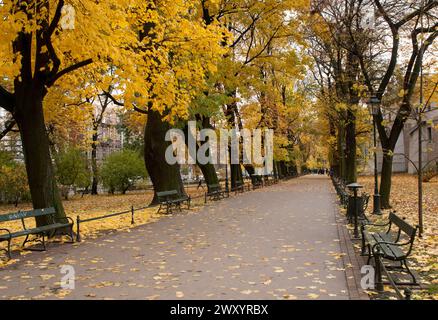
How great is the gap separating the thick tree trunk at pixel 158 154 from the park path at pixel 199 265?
7.45m

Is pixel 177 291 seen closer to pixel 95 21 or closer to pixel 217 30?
pixel 95 21

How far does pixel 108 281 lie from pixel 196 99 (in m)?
16.8

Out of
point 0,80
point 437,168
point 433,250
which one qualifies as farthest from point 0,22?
point 437,168

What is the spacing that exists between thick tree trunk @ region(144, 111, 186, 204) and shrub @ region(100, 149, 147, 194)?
18206 mm

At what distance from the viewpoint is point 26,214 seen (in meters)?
10.1

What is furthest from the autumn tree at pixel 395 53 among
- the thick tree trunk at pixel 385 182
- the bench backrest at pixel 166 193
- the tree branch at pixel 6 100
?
the tree branch at pixel 6 100

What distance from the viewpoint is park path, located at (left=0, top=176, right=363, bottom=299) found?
251 inches

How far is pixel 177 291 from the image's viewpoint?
20.9 feet

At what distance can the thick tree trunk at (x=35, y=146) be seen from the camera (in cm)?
1134

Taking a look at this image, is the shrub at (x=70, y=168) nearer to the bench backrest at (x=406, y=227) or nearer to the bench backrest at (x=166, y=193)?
the bench backrest at (x=166, y=193)

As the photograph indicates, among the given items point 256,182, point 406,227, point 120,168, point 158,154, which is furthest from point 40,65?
point 256,182

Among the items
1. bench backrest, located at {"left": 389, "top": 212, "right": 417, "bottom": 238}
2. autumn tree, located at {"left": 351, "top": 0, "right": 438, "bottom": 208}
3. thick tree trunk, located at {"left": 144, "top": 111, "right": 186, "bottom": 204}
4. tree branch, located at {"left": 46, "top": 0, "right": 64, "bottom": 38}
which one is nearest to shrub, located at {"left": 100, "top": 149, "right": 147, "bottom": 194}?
thick tree trunk, located at {"left": 144, "top": 111, "right": 186, "bottom": 204}

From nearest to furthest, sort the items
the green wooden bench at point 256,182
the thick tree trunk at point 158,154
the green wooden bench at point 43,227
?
the green wooden bench at point 43,227, the thick tree trunk at point 158,154, the green wooden bench at point 256,182

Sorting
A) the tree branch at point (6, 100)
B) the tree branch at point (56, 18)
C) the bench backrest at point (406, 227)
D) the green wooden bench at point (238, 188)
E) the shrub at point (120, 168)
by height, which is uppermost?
the tree branch at point (56, 18)
